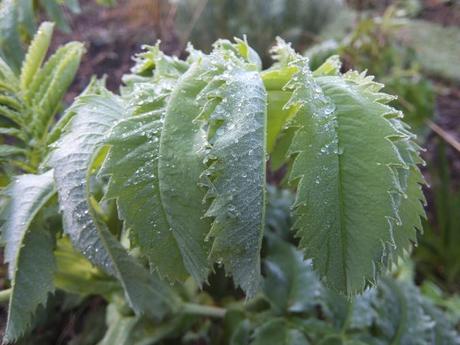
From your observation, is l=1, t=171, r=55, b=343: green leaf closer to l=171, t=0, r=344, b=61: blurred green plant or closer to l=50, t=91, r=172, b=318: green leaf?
l=50, t=91, r=172, b=318: green leaf

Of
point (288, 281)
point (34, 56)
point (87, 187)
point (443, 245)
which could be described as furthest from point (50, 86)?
point (443, 245)

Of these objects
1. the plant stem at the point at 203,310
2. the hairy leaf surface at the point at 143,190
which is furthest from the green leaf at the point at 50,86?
the plant stem at the point at 203,310

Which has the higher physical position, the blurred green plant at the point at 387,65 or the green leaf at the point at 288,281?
the green leaf at the point at 288,281

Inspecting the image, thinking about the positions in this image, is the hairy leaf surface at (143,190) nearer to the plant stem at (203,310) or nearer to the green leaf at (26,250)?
the green leaf at (26,250)

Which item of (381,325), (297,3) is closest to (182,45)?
(297,3)

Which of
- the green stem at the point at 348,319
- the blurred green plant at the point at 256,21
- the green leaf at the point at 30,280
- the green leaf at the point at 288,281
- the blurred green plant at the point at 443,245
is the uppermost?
the green leaf at the point at 30,280

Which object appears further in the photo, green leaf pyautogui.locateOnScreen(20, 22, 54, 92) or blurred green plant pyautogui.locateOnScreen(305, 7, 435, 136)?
blurred green plant pyautogui.locateOnScreen(305, 7, 435, 136)

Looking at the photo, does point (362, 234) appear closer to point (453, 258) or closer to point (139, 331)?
point (139, 331)

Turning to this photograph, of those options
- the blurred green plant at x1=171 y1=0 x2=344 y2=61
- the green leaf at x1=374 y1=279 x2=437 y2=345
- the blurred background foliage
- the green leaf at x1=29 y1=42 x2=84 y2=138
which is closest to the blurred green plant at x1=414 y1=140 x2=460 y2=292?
the blurred background foliage
